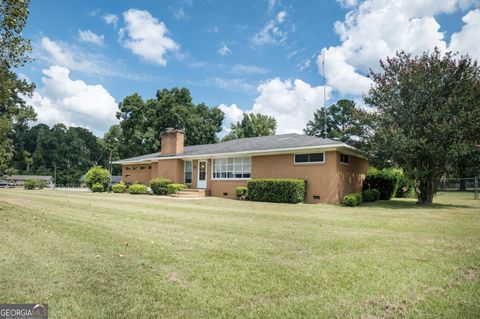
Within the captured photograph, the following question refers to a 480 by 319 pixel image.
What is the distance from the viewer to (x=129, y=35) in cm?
1684

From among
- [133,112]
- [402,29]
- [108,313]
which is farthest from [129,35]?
[133,112]

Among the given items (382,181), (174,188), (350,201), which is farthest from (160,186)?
(382,181)

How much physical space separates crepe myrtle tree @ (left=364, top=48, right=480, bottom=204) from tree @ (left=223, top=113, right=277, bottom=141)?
32054mm

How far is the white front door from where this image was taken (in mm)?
23656

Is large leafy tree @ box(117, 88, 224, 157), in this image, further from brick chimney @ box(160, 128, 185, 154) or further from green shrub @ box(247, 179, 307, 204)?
green shrub @ box(247, 179, 307, 204)

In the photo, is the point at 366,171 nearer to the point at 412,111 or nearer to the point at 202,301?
the point at 412,111

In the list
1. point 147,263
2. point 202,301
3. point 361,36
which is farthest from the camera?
point 361,36

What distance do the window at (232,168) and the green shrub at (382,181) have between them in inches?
326

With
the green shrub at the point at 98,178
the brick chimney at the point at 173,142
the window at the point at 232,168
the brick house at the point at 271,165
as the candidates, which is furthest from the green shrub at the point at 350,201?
the green shrub at the point at 98,178

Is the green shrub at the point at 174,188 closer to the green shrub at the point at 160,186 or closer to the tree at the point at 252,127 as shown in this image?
the green shrub at the point at 160,186

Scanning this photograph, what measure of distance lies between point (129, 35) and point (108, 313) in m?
16.9

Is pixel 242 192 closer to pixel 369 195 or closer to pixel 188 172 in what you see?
pixel 188 172

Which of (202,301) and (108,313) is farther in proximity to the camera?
(202,301)
